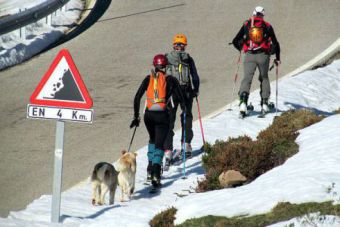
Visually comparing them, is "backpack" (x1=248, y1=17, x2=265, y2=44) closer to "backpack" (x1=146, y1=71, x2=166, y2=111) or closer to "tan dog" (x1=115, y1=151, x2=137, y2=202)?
"backpack" (x1=146, y1=71, x2=166, y2=111)

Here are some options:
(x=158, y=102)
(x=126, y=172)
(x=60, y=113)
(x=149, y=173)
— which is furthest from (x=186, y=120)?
(x=60, y=113)

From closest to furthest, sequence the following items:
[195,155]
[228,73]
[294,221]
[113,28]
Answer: [294,221]
[195,155]
[228,73]
[113,28]

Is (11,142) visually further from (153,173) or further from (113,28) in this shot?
(113,28)

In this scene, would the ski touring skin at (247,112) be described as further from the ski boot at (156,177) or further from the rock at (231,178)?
the rock at (231,178)

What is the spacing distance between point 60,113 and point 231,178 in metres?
2.18

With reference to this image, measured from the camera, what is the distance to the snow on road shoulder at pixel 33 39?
72.4ft

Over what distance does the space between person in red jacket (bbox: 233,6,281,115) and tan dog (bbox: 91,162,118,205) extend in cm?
512

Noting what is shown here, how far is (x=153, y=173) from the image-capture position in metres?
13.0

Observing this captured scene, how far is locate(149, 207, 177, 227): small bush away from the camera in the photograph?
1016 centimetres

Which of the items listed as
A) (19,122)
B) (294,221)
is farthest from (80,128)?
(294,221)

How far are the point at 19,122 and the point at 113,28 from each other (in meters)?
9.16

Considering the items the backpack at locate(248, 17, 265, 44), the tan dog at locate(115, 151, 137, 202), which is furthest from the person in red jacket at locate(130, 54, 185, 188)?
the backpack at locate(248, 17, 265, 44)

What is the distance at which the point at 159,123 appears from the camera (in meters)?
13.0

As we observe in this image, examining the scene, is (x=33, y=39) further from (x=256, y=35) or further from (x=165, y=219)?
(x=165, y=219)
